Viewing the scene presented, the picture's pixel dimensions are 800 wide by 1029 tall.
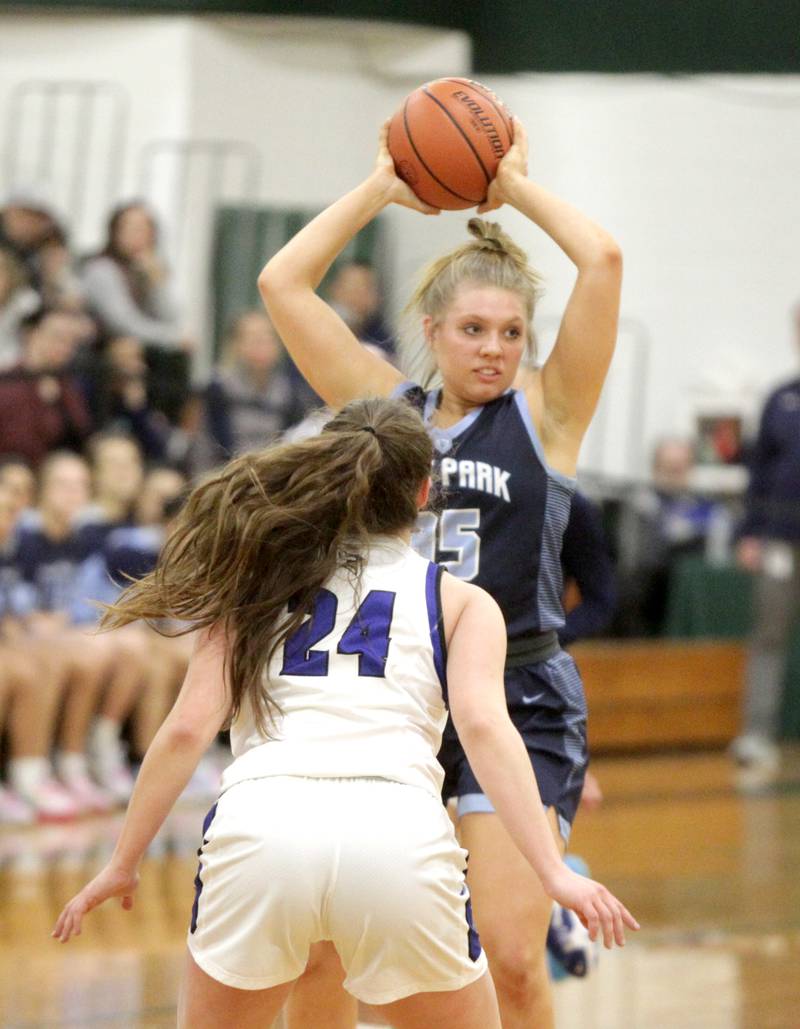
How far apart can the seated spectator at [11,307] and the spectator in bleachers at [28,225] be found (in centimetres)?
42

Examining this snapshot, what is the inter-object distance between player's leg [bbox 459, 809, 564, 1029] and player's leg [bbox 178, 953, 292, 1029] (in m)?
0.61

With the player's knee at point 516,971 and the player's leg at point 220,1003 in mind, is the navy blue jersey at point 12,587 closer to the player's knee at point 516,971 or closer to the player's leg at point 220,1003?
the player's knee at point 516,971

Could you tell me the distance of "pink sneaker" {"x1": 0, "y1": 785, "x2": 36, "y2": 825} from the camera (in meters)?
6.81

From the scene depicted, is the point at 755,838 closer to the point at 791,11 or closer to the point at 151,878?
the point at 151,878

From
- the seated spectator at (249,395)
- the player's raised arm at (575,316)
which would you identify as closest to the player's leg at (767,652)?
the seated spectator at (249,395)

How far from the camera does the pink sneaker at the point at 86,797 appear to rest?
700cm

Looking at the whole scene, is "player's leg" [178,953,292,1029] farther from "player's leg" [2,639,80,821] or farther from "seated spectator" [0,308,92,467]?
"seated spectator" [0,308,92,467]

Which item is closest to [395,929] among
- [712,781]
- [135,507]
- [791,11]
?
[135,507]

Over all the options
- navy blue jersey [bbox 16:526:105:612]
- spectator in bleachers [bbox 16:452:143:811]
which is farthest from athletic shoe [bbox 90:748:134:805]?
navy blue jersey [bbox 16:526:105:612]

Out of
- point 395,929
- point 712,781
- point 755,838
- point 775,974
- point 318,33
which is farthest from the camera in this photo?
point 318,33

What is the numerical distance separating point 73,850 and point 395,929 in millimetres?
4216

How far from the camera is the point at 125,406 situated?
327 inches

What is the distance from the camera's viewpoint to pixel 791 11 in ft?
33.8

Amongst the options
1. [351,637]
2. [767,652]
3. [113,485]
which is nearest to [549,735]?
[351,637]
